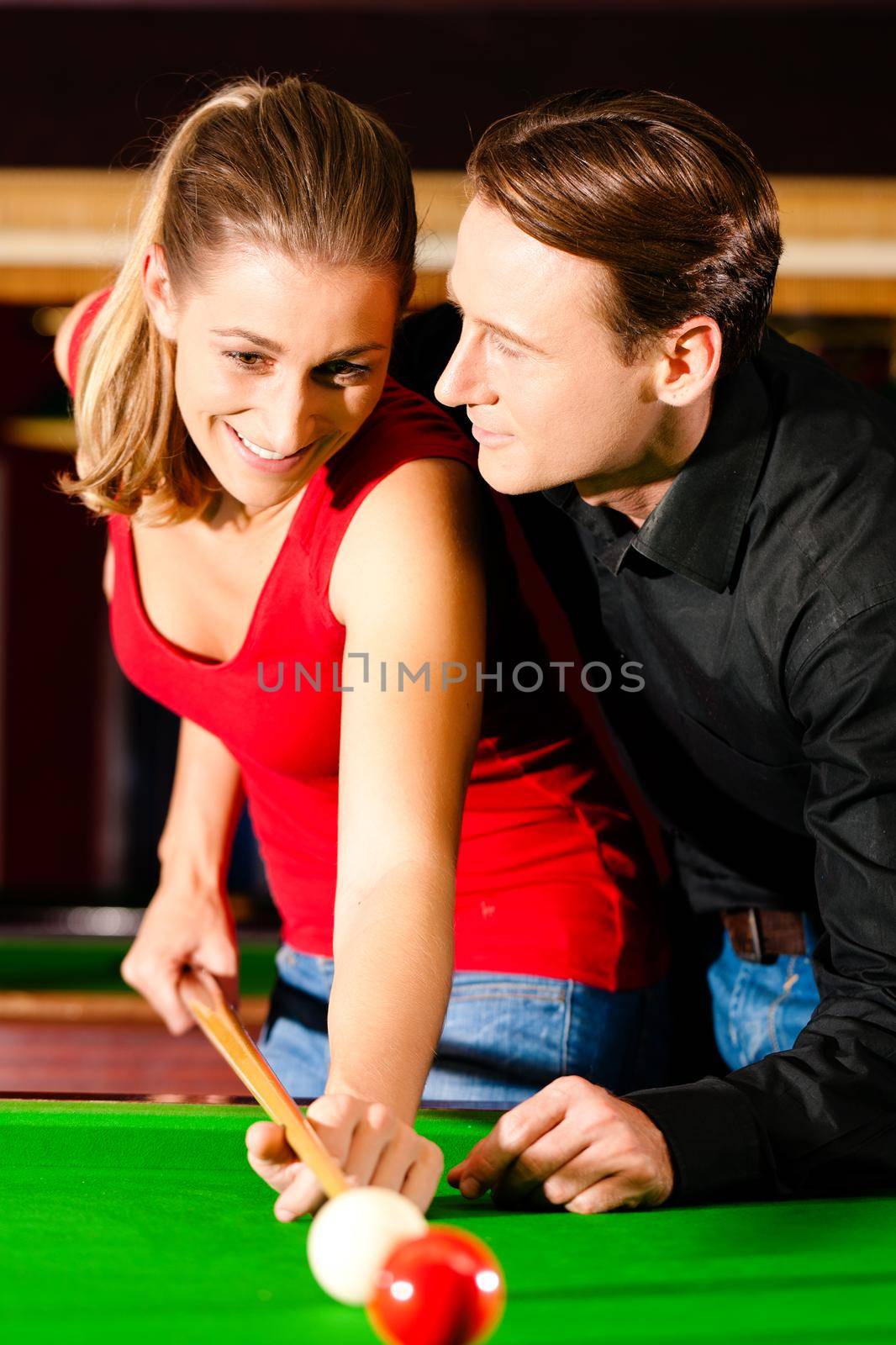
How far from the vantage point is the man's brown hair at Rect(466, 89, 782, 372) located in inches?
58.2

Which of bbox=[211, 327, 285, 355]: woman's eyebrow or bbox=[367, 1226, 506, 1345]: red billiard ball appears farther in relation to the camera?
bbox=[211, 327, 285, 355]: woman's eyebrow

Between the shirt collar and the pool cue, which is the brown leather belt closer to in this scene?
the shirt collar

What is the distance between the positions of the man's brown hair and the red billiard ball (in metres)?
0.96

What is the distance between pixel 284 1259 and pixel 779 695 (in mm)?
791

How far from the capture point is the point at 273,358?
4.87ft

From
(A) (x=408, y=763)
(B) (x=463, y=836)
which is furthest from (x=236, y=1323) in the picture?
(B) (x=463, y=836)

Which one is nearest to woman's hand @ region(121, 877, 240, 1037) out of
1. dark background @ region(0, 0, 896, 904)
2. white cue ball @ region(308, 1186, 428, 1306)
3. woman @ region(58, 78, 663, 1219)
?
woman @ region(58, 78, 663, 1219)

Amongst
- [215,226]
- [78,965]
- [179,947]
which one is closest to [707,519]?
[215,226]

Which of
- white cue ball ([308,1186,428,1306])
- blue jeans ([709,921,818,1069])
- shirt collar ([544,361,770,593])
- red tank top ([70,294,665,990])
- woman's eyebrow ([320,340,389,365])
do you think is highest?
woman's eyebrow ([320,340,389,365])

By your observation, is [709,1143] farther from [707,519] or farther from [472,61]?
[472,61]

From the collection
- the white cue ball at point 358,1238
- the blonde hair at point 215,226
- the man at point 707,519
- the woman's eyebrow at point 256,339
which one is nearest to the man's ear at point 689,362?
the man at point 707,519

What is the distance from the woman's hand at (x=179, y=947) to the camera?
2174 millimetres

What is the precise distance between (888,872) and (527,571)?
0.58 m

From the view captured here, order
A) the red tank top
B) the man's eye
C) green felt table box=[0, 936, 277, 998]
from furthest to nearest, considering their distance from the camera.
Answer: green felt table box=[0, 936, 277, 998] < the red tank top < the man's eye
